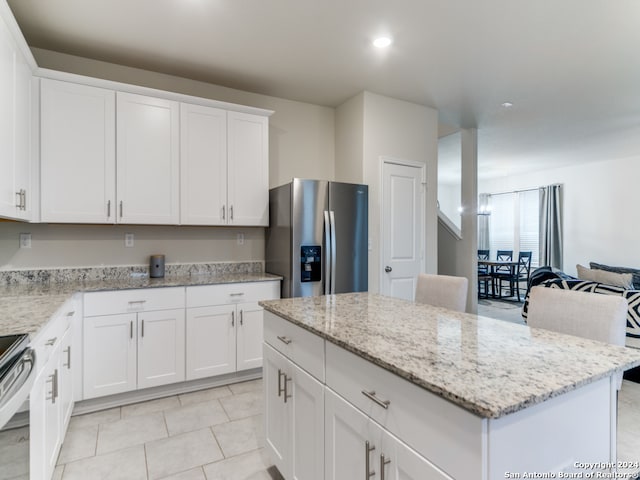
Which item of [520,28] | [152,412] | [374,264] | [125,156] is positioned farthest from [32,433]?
[520,28]

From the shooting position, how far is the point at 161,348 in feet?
9.06

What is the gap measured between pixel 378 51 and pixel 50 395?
3.12 m

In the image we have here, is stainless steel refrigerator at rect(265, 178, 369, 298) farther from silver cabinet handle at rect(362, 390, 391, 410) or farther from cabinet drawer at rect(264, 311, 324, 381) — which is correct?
silver cabinet handle at rect(362, 390, 391, 410)

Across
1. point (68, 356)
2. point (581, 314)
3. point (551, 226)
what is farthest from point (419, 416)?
point (551, 226)

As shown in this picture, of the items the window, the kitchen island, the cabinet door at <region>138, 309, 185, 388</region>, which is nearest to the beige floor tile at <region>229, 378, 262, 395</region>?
the cabinet door at <region>138, 309, 185, 388</region>

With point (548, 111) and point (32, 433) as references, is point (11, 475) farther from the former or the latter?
point (548, 111)

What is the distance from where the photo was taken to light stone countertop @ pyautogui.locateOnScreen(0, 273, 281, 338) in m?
1.55

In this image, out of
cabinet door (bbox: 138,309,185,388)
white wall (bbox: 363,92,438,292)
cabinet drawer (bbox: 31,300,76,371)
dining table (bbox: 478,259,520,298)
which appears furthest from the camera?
dining table (bbox: 478,259,520,298)

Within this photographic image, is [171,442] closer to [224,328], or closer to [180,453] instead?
[180,453]

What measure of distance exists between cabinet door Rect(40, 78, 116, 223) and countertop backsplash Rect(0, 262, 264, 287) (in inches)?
19.8

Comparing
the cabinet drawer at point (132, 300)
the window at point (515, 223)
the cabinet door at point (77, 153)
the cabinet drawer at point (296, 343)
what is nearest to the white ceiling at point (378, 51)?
the cabinet door at point (77, 153)

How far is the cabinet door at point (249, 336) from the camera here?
3053 mm

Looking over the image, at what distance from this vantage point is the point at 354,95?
12.5 ft

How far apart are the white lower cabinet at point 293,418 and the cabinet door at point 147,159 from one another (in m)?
1.76
